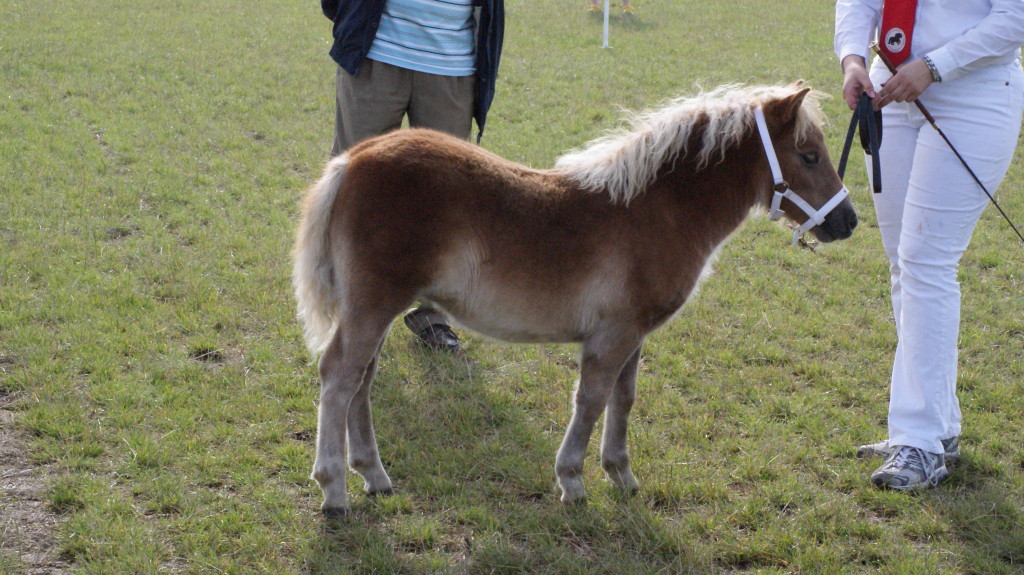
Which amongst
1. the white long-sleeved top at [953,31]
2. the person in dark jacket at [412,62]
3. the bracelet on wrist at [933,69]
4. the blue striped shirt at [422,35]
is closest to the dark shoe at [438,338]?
the person in dark jacket at [412,62]

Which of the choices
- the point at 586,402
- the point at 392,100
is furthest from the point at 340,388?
the point at 392,100

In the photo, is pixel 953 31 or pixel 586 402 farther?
pixel 953 31

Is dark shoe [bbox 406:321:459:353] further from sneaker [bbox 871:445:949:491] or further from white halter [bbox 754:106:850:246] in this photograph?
sneaker [bbox 871:445:949:491]

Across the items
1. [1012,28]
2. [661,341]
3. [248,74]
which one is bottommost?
[661,341]

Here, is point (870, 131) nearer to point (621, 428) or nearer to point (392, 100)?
point (621, 428)

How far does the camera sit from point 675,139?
11.4 ft

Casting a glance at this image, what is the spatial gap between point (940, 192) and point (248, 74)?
9.43 m

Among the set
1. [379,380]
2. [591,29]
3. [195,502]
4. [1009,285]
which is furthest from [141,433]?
[591,29]

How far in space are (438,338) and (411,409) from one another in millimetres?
746

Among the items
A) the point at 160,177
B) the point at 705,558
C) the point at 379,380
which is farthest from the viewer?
the point at 160,177

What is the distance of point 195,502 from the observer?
11.4 feet

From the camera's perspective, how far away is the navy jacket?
4371mm

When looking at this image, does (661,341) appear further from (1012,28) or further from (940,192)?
(1012,28)

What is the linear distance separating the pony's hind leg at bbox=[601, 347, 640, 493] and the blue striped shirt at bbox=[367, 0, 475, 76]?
1934 millimetres
